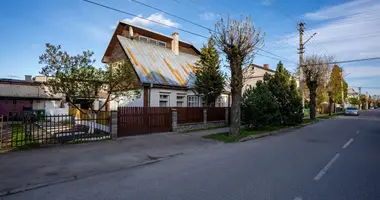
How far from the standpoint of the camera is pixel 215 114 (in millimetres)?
17906

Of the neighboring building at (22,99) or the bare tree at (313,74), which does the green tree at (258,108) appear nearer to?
the bare tree at (313,74)

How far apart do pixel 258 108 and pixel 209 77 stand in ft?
17.6

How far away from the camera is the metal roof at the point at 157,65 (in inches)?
651

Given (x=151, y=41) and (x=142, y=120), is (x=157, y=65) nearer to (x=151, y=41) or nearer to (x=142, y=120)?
(x=151, y=41)

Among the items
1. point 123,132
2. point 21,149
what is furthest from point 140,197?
point 123,132

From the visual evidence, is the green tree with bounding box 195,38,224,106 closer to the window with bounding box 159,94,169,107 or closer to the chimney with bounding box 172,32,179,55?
the window with bounding box 159,94,169,107

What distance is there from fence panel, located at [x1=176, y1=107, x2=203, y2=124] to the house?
2.43m

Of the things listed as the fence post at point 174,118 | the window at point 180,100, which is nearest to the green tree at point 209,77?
the window at point 180,100

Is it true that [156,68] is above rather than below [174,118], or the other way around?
above

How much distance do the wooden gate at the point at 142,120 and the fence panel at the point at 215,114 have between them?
15.0ft

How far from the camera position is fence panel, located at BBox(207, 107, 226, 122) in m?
17.3

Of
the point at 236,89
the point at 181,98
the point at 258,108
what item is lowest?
the point at 258,108

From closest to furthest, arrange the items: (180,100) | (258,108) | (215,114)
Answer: (258,108), (215,114), (180,100)

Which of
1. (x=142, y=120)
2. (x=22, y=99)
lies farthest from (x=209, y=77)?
(x=22, y=99)
